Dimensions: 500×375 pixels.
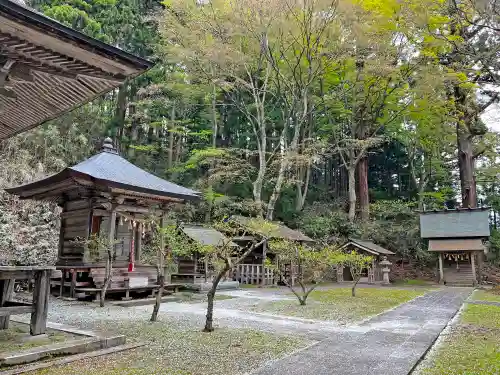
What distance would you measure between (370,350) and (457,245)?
19.1m

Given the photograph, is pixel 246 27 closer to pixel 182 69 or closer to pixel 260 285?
pixel 182 69

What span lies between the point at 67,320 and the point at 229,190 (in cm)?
A: 1876

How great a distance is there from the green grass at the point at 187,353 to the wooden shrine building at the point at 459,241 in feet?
61.3

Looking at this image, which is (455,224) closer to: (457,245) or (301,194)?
(457,245)

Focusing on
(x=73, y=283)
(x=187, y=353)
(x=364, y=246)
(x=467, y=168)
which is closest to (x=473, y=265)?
(x=364, y=246)

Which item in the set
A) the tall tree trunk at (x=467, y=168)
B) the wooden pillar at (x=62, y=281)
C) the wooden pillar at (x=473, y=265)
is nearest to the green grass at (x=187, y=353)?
the wooden pillar at (x=62, y=281)

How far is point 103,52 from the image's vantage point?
3268 mm

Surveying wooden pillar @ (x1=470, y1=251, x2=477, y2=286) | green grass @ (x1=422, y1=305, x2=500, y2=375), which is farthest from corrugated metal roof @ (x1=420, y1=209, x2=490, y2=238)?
green grass @ (x1=422, y1=305, x2=500, y2=375)

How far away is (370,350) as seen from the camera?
526cm

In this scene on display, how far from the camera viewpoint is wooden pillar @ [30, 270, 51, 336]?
500 centimetres

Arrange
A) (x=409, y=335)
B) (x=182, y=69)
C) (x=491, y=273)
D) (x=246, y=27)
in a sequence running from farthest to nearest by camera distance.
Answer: (x=182, y=69)
(x=491, y=273)
(x=246, y=27)
(x=409, y=335)

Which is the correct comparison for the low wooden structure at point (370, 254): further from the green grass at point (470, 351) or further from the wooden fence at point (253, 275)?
the green grass at point (470, 351)

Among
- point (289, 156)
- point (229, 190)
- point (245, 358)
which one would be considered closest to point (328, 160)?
point (229, 190)

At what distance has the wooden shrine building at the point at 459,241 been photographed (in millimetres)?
21172
